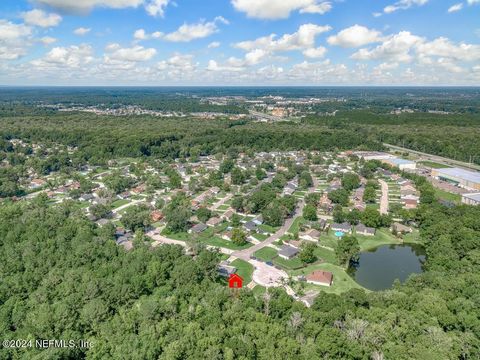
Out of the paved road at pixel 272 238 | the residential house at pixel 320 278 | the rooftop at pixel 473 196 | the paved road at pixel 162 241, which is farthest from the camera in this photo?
the rooftop at pixel 473 196

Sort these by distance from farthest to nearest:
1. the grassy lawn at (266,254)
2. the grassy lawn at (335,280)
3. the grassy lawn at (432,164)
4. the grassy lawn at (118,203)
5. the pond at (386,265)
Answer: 1. the grassy lawn at (432,164)
2. the grassy lawn at (118,203)
3. the grassy lawn at (266,254)
4. the pond at (386,265)
5. the grassy lawn at (335,280)

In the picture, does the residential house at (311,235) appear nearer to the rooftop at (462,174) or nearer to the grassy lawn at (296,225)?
the grassy lawn at (296,225)

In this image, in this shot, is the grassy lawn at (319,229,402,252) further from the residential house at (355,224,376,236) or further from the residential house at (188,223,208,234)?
the residential house at (188,223,208,234)

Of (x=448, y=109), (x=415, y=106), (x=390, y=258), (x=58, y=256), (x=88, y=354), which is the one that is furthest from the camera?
(x=415, y=106)

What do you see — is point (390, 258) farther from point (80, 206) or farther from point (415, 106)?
point (415, 106)

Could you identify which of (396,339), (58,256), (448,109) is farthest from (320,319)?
(448,109)

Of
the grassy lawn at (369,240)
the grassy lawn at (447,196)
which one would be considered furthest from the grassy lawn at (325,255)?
the grassy lawn at (447,196)
